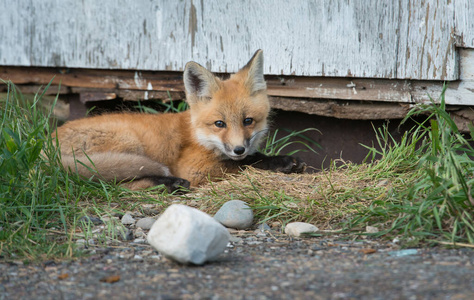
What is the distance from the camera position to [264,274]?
193 centimetres

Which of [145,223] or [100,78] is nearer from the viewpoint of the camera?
[145,223]

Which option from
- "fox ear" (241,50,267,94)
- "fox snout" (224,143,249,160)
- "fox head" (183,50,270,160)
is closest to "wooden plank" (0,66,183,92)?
"fox head" (183,50,270,160)

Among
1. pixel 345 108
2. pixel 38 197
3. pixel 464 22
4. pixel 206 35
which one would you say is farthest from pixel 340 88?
pixel 38 197

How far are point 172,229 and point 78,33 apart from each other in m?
3.56

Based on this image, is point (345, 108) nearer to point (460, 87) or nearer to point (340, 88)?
point (340, 88)

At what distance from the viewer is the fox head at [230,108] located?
373cm

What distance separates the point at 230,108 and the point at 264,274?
200 cm

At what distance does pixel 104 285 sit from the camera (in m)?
1.86

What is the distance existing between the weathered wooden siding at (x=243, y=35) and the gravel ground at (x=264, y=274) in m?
2.10

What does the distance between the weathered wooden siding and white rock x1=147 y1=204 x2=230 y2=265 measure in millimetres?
2568

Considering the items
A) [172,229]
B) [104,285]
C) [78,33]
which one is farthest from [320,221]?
[78,33]

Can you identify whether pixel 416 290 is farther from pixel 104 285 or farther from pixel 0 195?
pixel 0 195

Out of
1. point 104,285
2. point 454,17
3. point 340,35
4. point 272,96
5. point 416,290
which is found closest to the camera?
point 416,290

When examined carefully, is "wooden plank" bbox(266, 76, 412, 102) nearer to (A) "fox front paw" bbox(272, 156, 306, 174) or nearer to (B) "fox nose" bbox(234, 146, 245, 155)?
(A) "fox front paw" bbox(272, 156, 306, 174)
